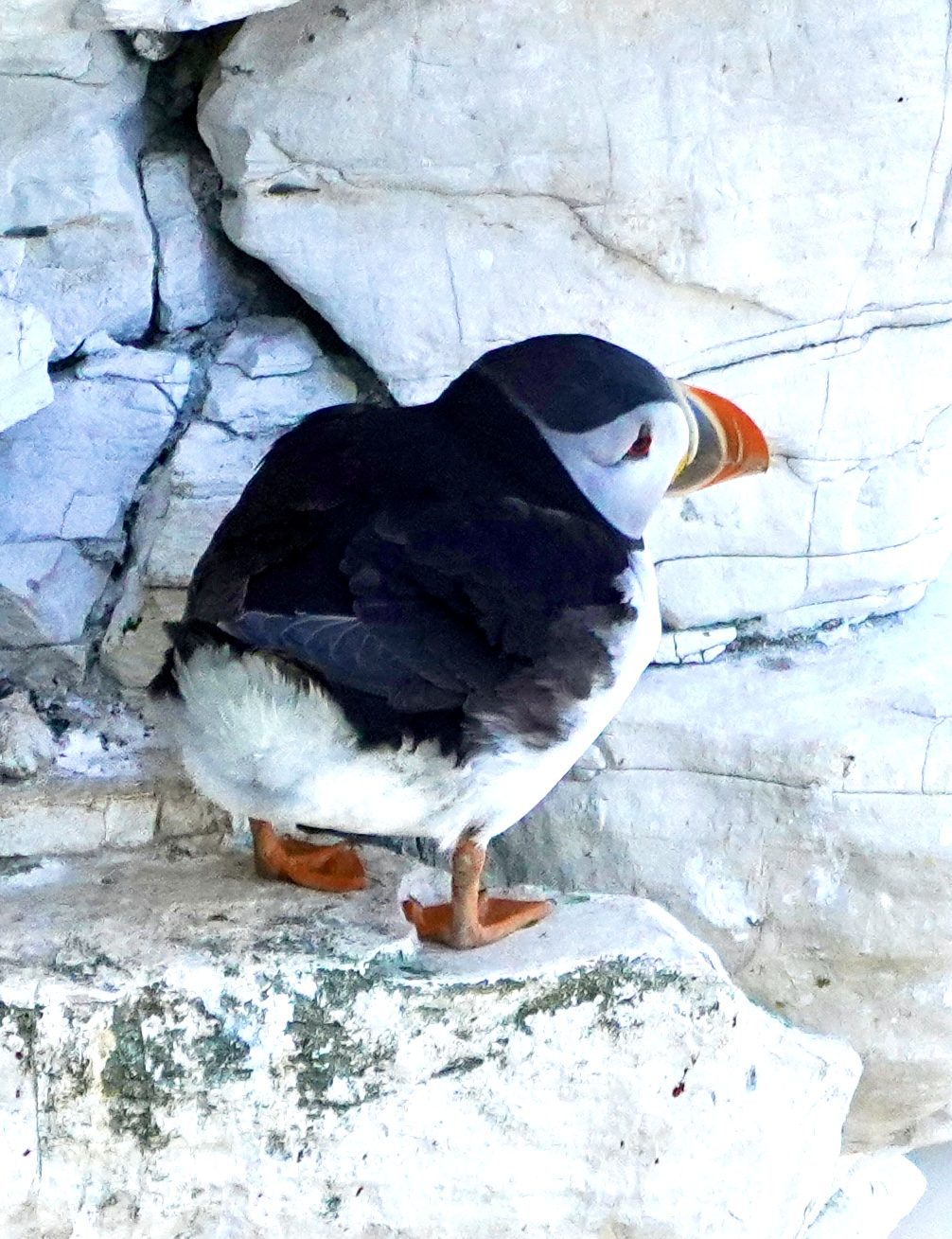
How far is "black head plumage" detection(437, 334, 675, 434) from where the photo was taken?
2.21m

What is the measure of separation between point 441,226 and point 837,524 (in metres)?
0.87

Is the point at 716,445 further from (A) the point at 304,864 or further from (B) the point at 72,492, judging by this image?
(B) the point at 72,492

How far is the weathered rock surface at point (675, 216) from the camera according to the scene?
2.71 m

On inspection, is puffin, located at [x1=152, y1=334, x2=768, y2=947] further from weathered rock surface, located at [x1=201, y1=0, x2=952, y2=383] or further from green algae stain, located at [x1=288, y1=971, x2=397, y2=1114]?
weathered rock surface, located at [x1=201, y1=0, x2=952, y2=383]

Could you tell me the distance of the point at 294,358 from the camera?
303 cm

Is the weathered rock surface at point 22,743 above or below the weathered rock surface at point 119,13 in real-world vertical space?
below

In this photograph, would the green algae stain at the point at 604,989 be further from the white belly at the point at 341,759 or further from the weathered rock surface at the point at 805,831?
the weathered rock surface at the point at 805,831

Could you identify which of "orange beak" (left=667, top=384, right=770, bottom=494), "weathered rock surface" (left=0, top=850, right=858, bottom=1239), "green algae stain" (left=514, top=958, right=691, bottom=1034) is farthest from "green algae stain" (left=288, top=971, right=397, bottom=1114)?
"orange beak" (left=667, top=384, right=770, bottom=494)

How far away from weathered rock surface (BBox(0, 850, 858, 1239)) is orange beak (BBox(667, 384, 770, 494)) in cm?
64

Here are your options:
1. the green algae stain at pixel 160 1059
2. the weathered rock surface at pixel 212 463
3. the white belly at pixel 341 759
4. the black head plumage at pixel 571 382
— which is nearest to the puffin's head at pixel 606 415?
the black head plumage at pixel 571 382

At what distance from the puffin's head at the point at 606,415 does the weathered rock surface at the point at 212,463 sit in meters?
0.74

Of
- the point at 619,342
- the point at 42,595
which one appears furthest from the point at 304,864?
the point at 619,342

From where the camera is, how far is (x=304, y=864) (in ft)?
8.02

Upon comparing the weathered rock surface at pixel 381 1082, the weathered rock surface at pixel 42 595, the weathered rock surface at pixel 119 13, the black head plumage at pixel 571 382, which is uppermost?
the weathered rock surface at pixel 119 13
